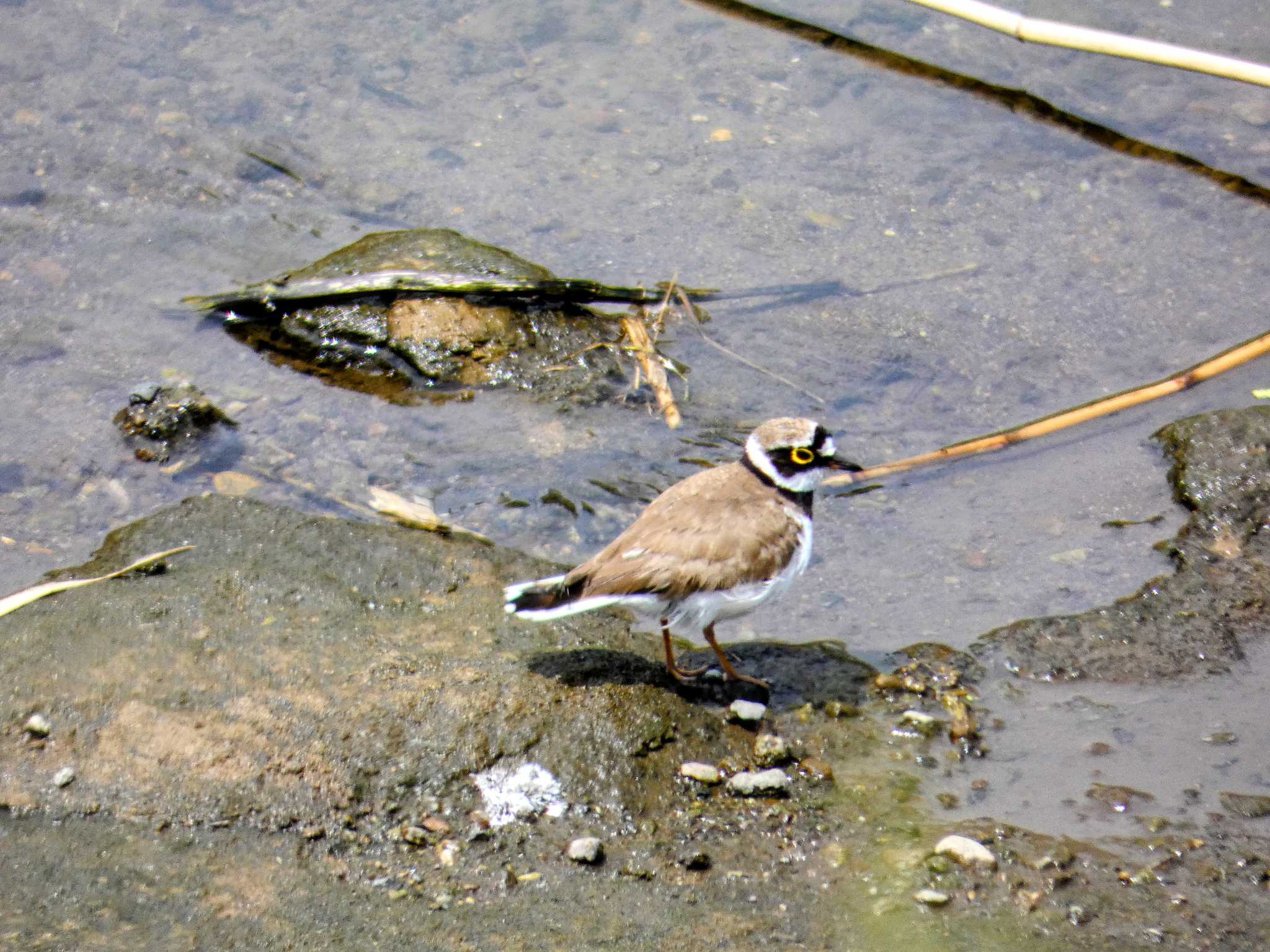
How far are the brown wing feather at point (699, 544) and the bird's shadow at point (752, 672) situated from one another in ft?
1.00

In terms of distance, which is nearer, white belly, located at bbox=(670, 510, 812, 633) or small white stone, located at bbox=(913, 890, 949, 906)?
small white stone, located at bbox=(913, 890, 949, 906)

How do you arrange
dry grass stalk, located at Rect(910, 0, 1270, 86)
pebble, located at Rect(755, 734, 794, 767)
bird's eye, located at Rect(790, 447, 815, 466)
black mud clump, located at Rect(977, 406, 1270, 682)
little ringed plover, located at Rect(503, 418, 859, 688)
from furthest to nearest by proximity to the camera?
dry grass stalk, located at Rect(910, 0, 1270, 86) < bird's eye, located at Rect(790, 447, 815, 466) < black mud clump, located at Rect(977, 406, 1270, 682) < little ringed plover, located at Rect(503, 418, 859, 688) < pebble, located at Rect(755, 734, 794, 767)

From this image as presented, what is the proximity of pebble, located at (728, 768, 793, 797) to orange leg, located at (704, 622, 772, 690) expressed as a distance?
1.86 ft

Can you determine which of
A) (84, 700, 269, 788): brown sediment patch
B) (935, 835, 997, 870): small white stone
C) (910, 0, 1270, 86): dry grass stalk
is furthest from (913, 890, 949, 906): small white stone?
(910, 0, 1270, 86): dry grass stalk

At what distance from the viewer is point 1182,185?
7617 millimetres

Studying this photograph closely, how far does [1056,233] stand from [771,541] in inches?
147

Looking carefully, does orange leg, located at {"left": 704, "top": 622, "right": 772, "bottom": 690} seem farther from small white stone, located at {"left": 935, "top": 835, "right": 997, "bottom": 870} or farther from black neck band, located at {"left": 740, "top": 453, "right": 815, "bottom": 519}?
small white stone, located at {"left": 935, "top": 835, "right": 997, "bottom": 870}

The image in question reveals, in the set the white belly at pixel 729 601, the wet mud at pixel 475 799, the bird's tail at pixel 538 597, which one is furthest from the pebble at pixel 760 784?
the bird's tail at pixel 538 597

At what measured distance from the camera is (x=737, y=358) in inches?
259

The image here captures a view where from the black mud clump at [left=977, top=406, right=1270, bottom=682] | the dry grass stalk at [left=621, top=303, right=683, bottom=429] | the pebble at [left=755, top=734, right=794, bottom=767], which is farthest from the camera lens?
the dry grass stalk at [left=621, top=303, right=683, bottom=429]

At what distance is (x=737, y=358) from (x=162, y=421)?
116 inches

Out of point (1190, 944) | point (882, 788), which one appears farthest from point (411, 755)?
point (1190, 944)

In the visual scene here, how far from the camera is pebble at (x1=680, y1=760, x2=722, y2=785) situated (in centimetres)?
411

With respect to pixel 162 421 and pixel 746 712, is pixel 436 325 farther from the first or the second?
pixel 746 712
